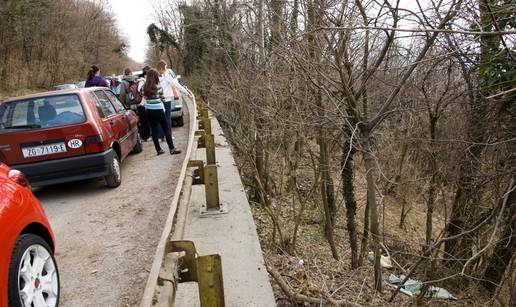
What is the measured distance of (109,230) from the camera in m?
5.57

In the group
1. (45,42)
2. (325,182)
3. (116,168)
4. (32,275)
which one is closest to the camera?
(32,275)

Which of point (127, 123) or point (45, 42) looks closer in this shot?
point (127, 123)

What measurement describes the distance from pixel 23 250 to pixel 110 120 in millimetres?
4700

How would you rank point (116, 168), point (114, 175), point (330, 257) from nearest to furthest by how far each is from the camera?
point (114, 175), point (116, 168), point (330, 257)

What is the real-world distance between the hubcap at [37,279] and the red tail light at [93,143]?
3.39 metres

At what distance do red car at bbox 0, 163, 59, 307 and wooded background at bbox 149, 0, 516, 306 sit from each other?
7.37ft

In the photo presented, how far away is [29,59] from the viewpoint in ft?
108

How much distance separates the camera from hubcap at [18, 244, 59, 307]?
10.1 ft

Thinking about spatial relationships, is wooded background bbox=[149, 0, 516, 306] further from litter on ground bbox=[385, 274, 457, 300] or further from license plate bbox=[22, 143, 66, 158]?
license plate bbox=[22, 143, 66, 158]

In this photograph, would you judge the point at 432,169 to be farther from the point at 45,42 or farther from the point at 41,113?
the point at 45,42

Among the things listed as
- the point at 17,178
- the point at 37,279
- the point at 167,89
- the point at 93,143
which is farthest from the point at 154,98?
the point at 37,279

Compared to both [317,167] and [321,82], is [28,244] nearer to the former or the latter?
[321,82]

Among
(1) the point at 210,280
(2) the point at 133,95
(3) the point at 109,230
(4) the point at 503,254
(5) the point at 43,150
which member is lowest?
(4) the point at 503,254

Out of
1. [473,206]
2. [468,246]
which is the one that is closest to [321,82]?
[473,206]
